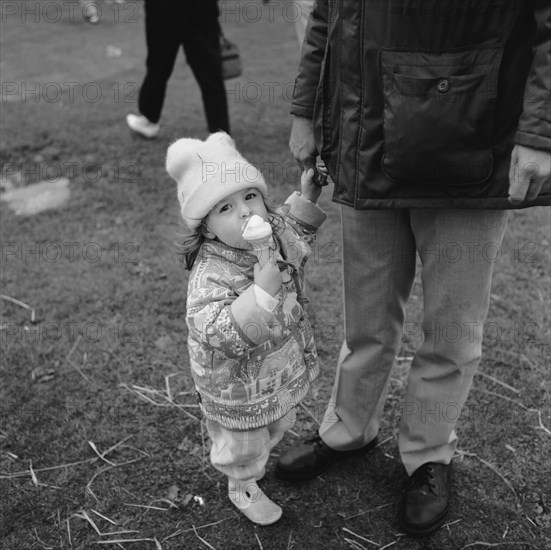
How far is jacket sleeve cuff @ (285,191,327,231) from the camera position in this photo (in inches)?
81.5

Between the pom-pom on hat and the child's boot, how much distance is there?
0.99 metres

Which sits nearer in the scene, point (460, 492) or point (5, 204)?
point (460, 492)

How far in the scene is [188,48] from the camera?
470 cm

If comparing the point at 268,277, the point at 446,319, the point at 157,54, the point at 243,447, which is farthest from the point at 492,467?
the point at 157,54

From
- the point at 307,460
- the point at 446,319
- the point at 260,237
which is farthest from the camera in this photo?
the point at 307,460

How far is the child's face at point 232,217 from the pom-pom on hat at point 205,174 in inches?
1.2

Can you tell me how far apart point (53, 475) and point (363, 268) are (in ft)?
4.74

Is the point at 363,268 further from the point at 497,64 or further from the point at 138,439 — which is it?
the point at 138,439

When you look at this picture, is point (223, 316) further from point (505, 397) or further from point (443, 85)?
point (505, 397)

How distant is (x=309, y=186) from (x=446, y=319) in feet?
1.94

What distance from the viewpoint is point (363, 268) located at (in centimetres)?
207

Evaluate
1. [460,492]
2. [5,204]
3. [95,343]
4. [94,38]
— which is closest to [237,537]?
[460,492]

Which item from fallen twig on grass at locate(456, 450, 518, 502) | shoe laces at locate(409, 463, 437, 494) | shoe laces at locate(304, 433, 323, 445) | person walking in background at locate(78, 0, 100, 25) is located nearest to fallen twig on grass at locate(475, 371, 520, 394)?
fallen twig on grass at locate(456, 450, 518, 502)

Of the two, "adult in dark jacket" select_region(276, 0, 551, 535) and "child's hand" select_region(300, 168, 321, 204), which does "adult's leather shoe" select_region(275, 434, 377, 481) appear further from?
"child's hand" select_region(300, 168, 321, 204)
